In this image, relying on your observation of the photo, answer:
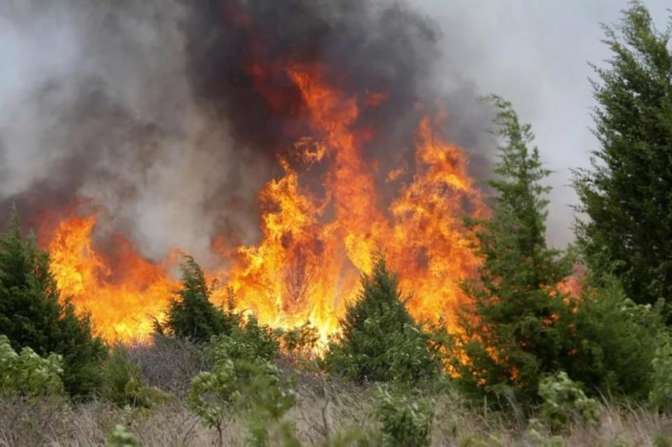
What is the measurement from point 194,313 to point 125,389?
9.50 meters

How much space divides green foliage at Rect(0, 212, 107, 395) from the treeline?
0.03m

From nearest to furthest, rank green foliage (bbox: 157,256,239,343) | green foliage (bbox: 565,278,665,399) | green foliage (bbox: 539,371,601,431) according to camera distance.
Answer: green foliage (bbox: 539,371,601,431), green foliage (bbox: 565,278,665,399), green foliage (bbox: 157,256,239,343)

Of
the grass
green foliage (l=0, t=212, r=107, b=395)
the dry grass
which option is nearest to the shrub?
green foliage (l=0, t=212, r=107, b=395)

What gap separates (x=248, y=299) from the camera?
37938mm

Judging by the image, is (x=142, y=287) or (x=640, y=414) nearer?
(x=640, y=414)

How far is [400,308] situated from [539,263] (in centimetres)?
934

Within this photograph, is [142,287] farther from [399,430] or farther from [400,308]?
[399,430]

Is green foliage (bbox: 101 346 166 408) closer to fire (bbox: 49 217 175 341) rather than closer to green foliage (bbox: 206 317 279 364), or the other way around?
green foliage (bbox: 206 317 279 364)

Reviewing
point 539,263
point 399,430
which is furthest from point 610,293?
point 399,430

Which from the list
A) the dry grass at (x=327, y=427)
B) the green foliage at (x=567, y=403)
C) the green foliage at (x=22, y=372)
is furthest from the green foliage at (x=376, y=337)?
the green foliage at (x=567, y=403)

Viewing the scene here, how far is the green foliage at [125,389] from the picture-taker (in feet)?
34.9

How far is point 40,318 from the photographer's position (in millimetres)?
13211

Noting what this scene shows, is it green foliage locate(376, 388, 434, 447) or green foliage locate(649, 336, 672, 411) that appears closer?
green foliage locate(376, 388, 434, 447)

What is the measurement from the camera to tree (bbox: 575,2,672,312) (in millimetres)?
11484
